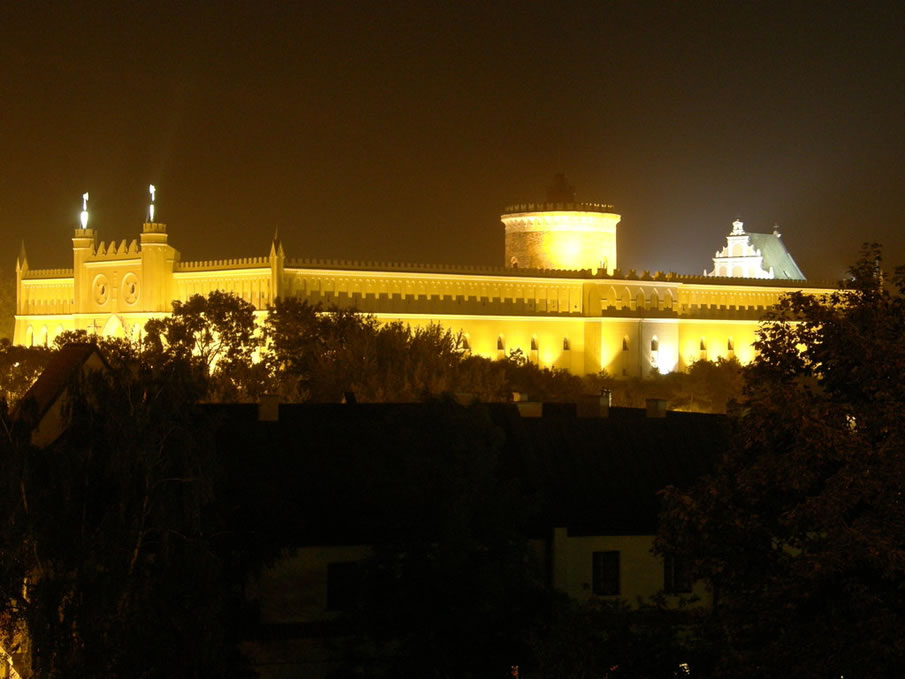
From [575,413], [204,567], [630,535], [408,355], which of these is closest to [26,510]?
[204,567]

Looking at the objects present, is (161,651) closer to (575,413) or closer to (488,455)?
(488,455)

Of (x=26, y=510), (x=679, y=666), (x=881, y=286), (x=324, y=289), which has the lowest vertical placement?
(x=679, y=666)

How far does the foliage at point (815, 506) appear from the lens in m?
22.2

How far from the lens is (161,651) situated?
24547mm

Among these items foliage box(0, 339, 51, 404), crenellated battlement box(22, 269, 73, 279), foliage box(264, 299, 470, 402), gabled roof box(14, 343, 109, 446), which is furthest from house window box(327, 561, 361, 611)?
crenellated battlement box(22, 269, 73, 279)

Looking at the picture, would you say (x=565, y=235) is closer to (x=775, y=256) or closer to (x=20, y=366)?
(x=775, y=256)

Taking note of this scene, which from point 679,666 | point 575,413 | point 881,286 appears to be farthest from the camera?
point 575,413

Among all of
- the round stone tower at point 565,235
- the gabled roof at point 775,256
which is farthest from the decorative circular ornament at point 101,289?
the gabled roof at point 775,256

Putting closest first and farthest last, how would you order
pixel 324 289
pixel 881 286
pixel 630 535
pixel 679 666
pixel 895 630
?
pixel 895 630 < pixel 881 286 < pixel 679 666 < pixel 630 535 < pixel 324 289

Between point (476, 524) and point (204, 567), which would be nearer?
point (204, 567)

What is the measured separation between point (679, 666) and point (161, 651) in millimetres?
7097

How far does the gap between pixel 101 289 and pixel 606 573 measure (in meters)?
74.2

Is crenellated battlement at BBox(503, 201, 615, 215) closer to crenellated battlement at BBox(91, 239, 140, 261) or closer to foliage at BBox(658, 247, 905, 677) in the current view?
crenellated battlement at BBox(91, 239, 140, 261)

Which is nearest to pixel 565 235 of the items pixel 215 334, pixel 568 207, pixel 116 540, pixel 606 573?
pixel 568 207
